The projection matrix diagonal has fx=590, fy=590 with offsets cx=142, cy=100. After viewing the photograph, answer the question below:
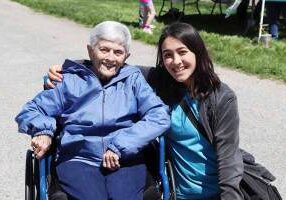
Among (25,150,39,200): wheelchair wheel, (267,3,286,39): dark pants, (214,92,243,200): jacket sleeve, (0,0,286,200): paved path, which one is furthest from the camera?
(267,3,286,39): dark pants

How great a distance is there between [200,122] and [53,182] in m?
0.80

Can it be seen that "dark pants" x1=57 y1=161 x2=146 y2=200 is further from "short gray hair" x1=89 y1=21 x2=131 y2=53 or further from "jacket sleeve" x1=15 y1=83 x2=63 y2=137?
"short gray hair" x1=89 y1=21 x2=131 y2=53

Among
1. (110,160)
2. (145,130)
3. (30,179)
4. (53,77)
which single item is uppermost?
(53,77)

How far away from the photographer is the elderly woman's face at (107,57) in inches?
122

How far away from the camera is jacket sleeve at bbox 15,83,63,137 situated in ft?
9.70

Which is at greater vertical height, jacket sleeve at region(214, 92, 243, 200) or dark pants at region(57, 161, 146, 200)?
jacket sleeve at region(214, 92, 243, 200)

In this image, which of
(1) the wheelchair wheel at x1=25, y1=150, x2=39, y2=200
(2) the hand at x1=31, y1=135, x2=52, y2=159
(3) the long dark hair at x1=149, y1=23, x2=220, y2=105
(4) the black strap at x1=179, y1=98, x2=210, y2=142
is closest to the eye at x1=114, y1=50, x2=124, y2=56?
(3) the long dark hair at x1=149, y1=23, x2=220, y2=105

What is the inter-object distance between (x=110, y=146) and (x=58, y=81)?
48 centimetres

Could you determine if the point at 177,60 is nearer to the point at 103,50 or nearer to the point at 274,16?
the point at 103,50

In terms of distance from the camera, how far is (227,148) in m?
2.85

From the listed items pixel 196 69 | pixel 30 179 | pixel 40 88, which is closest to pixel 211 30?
pixel 40 88

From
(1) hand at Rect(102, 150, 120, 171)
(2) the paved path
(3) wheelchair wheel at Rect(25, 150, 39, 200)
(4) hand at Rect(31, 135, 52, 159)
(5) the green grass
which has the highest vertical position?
(4) hand at Rect(31, 135, 52, 159)

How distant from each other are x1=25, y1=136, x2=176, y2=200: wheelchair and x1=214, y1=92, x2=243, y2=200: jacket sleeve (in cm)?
29

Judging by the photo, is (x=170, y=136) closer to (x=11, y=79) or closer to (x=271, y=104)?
(x=271, y=104)
